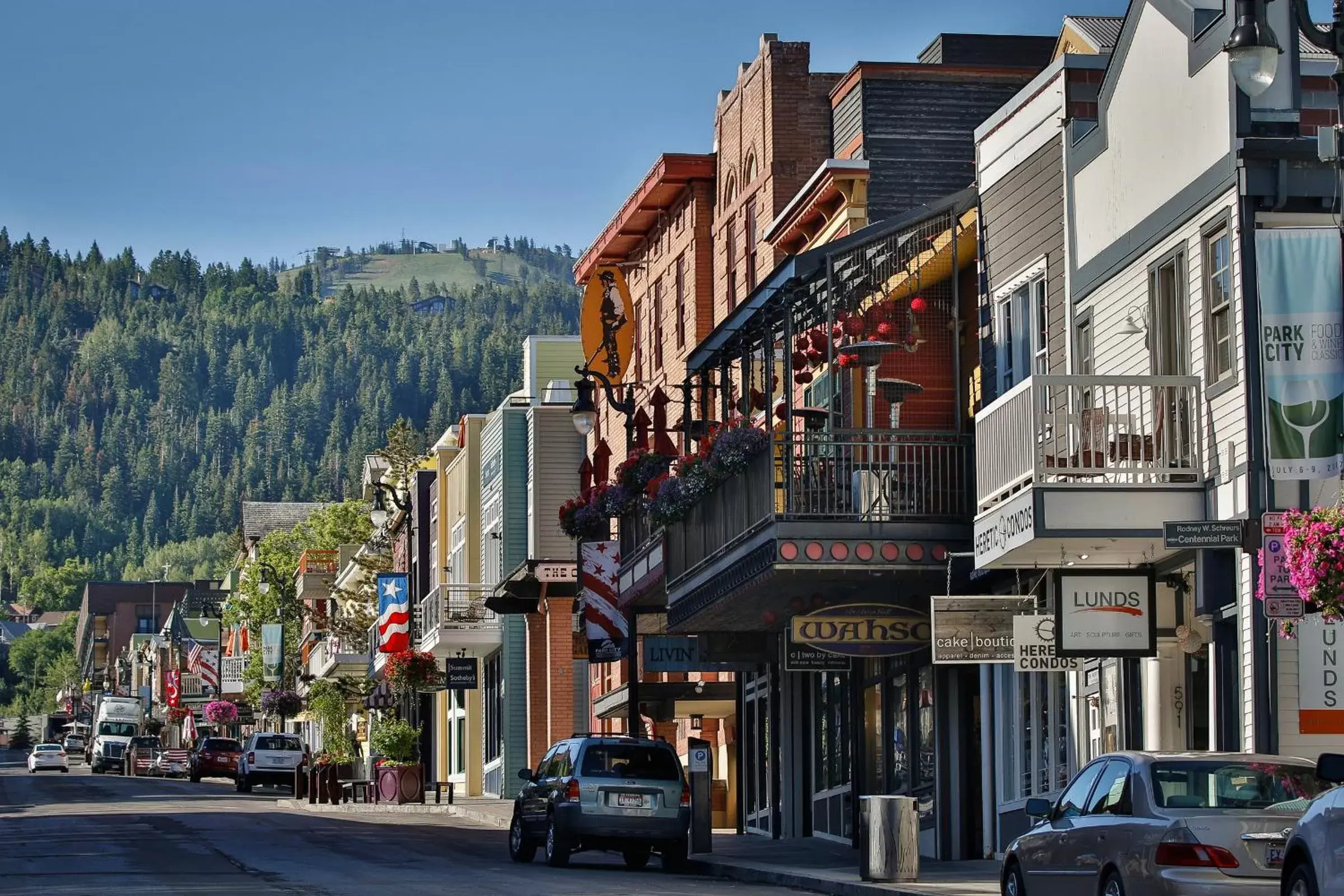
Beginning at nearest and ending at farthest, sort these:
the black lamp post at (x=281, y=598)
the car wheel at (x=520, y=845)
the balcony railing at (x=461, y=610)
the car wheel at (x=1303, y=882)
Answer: the car wheel at (x=1303, y=882), the car wheel at (x=520, y=845), the balcony railing at (x=461, y=610), the black lamp post at (x=281, y=598)

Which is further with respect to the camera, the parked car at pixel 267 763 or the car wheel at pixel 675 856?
the parked car at pixel 267 763

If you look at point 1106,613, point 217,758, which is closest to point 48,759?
point 217,758

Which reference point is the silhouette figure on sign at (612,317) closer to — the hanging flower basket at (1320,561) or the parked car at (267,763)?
the parked car at (267,763)

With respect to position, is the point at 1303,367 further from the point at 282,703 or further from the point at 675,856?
the point at 282,703

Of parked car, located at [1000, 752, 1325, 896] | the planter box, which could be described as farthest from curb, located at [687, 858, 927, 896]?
the planter box

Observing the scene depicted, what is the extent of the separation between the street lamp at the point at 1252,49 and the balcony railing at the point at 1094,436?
18.3 ft

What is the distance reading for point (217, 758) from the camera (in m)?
77.9

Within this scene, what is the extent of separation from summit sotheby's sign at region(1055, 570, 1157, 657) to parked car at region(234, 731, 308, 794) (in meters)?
46.7

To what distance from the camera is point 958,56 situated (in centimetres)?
3603

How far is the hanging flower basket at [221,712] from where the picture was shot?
102 meters

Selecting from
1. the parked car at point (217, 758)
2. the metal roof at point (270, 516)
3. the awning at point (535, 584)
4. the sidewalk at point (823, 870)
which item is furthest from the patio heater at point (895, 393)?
the metal roof at point (270, 516)

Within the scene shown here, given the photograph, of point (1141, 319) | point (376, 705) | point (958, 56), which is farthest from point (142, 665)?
point (1141, 319)

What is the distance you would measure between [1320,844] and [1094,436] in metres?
8.29

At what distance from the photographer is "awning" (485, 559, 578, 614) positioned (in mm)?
49875
